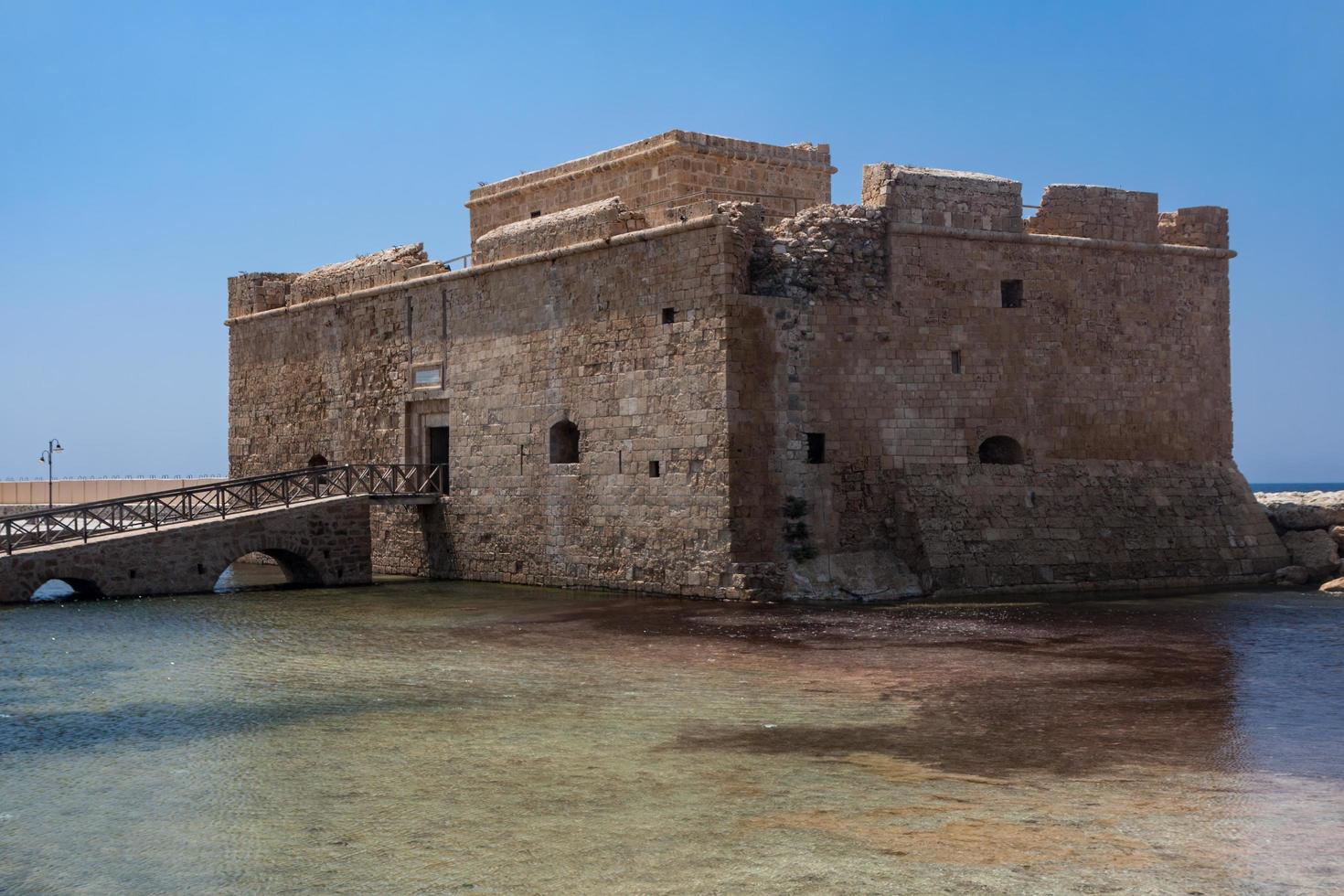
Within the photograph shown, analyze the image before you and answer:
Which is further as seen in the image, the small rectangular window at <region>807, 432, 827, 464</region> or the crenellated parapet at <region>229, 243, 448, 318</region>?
the crenellated parapet at <region>229, 243, 448, 318</region>

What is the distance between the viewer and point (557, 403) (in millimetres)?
18844

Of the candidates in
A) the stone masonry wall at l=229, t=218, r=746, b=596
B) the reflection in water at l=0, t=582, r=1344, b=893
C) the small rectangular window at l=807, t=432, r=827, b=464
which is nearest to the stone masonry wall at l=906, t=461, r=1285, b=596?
the small rectangular window at l=807, t=432, r=827, b=464

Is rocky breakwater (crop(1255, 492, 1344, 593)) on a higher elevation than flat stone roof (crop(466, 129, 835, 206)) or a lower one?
lower

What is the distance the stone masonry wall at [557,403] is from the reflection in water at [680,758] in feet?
11.5

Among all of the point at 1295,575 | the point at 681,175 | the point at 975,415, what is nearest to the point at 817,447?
the point at 975,415

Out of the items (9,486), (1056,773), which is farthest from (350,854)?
(9,486)

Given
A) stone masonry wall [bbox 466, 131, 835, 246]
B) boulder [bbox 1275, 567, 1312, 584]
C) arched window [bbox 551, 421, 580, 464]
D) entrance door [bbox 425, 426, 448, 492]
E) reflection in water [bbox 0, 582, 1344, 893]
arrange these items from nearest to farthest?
reflection in water [bbox 0, 582, 1344, 893], boulder [bbox 1275, 567, 1312, 584], arched window [bbox 551, 421, 580, 464], stone masonry wall [bbox 466, 131, 835, 246], entrance door [bbox 425, 426, 448, 492]

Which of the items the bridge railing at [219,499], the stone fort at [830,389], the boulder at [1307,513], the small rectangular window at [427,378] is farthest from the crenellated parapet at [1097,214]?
the bridge railing at [219,499]

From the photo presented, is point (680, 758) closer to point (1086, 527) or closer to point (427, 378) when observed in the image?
point (1086, 527)

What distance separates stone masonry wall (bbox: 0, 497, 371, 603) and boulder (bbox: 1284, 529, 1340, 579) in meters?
14.3

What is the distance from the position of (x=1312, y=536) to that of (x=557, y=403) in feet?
38.0

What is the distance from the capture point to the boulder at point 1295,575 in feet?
60.6

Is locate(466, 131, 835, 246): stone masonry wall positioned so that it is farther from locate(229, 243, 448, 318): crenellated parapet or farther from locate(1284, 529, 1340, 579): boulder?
locate(1284, 529, 1340, 579): boulder

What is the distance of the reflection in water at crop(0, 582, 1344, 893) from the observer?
565 centimetres
